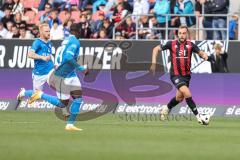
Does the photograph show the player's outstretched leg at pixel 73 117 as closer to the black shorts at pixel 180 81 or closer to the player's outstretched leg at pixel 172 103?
the black shorts at pixel 180 81

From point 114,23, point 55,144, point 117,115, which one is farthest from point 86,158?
point 114,23

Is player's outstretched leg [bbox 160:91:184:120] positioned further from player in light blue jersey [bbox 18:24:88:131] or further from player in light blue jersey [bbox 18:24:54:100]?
player in light blue jersey [bbox 18:24:54:100]

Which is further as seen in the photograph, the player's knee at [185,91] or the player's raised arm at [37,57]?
the player's knee at [185,91]

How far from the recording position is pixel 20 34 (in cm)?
3022

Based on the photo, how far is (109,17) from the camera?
30.2 m

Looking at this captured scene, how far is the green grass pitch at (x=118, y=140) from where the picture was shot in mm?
13062

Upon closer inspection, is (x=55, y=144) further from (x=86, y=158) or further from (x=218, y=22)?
(x=218, y=22)

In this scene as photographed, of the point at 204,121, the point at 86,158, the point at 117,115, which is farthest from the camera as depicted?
the point at 117,115

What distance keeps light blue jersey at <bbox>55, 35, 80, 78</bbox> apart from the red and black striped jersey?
2.67 meters

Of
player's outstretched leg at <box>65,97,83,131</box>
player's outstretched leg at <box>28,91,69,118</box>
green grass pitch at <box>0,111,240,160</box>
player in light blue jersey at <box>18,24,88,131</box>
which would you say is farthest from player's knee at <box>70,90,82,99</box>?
green grass pitch at <box>0,111,240,160</box>

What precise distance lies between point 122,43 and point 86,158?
1546cm

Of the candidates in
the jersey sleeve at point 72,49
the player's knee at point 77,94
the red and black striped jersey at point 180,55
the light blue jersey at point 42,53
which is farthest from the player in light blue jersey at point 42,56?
the red and black striped jersey at point 180,55

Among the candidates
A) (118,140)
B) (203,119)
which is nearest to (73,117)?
(118,140)

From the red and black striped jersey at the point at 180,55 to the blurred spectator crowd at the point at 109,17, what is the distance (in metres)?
6.23
